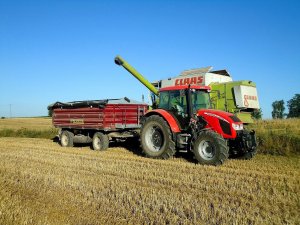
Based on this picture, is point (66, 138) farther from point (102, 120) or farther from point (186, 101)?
point (186, 101)

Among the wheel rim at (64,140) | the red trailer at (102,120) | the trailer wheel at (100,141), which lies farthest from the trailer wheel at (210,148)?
the wheel rim at (64,140)

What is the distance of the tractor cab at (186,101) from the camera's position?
9255mm

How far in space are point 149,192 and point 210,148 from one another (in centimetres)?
301

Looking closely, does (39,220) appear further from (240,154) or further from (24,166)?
(240,154)

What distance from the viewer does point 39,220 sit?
14.4 ft

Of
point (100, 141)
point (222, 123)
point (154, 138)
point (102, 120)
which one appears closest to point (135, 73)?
point (102, 120)

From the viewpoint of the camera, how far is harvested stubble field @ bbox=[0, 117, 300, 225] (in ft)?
15.3

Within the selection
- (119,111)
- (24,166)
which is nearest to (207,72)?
(119,111)

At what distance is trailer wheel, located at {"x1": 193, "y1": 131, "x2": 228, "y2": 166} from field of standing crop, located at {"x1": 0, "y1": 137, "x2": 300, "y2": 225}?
0.91ft

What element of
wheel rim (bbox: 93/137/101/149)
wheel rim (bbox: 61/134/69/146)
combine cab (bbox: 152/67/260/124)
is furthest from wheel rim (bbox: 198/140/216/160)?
wheel rim (bbox: 61/134/69/146)

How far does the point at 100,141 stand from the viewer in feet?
40.7

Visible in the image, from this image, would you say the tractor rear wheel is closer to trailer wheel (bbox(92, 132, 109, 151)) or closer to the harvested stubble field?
the harvested stubble field

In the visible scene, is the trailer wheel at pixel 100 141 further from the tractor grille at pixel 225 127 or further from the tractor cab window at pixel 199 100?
the tractor grille at pixel 225 127

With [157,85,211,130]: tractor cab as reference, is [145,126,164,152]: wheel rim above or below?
below
